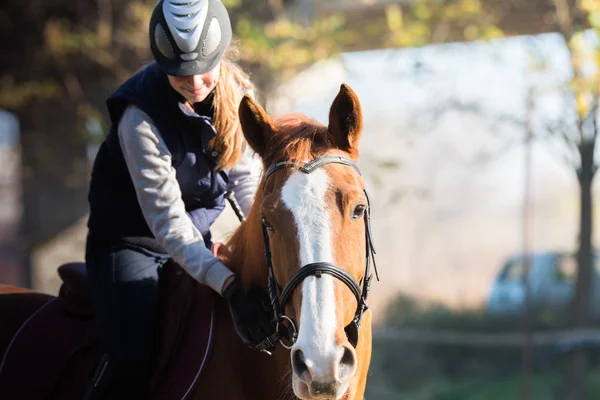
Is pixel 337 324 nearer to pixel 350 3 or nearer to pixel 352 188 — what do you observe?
pixel 352 188

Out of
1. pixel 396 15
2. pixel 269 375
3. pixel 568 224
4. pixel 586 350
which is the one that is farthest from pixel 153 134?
pixel 568 224

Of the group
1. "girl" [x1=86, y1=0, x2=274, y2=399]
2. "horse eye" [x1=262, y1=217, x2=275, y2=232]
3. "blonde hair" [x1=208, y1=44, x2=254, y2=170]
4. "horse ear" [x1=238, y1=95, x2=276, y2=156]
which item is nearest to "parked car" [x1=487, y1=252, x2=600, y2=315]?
"blonde hair" [x1=208, y1=44, x2=254, y2=170]

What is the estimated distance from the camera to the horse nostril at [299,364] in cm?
185

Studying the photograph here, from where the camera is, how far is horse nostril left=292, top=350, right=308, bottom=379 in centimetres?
185

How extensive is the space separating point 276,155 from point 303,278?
1.78ft

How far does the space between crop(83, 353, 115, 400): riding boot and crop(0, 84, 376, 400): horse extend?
321 mm

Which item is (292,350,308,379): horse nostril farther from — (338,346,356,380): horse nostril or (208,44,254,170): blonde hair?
(208,44,254,170): blonde hair

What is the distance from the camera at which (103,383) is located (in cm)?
245

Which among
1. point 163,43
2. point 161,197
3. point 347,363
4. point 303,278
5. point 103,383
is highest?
point 163,43

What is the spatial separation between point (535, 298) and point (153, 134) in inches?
268

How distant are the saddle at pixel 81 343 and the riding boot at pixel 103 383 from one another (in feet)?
0.54

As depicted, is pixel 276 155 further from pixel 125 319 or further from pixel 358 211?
pixel 125 319

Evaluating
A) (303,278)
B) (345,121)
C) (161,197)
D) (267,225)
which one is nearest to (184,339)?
(161,197)

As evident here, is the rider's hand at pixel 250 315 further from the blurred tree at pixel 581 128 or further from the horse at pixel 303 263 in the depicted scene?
the blurred tree at pixel 581 128
